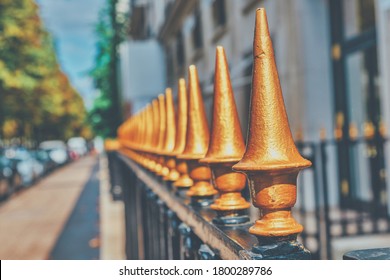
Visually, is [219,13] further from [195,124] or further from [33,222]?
[195,124]

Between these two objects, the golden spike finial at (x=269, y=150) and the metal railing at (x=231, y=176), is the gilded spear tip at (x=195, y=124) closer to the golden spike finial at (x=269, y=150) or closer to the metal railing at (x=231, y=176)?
the metal railing at (x=231, y=176)

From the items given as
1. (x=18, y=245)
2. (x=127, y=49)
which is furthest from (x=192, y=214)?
(x=127, y=49)

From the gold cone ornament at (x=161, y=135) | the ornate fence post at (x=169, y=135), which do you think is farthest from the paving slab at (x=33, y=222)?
the ornate fence post at (x=169, y=135)

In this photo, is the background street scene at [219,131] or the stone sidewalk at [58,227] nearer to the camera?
the background street scene at [219,131]

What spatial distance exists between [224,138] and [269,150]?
0.25 metres

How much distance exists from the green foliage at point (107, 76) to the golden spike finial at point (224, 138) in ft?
76.0

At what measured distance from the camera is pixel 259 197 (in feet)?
2.93

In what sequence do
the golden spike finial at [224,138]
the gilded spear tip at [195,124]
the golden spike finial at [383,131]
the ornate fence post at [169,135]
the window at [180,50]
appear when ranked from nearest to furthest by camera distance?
1. the golden spike finial at [224,138]
2. the gilded spear tip at [195,124]
3. the ornate fence post at [169,135]
4. the golden spike finial at [383,131]
5. the window at [180,50]

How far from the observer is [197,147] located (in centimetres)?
137

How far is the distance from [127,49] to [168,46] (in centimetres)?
240

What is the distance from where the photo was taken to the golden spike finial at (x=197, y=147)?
4.43 ft
